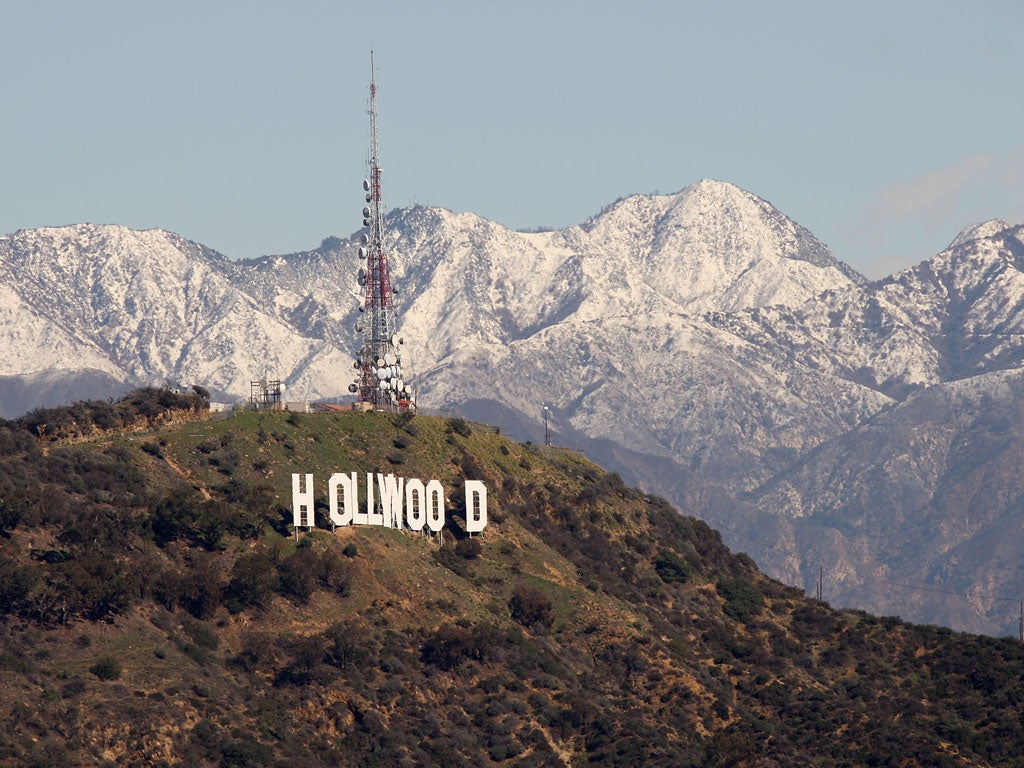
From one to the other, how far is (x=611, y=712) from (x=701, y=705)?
11411mm

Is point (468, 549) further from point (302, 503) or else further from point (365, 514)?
point (302, 503)

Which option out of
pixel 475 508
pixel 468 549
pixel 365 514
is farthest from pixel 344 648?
pixel 475 508

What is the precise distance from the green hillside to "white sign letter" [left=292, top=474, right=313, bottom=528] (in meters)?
1.59

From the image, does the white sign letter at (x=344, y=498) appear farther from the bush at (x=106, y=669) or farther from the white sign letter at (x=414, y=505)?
the bush at (x=106, y=669)

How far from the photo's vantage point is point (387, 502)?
183 meters

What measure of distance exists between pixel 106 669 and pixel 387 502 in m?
44.6

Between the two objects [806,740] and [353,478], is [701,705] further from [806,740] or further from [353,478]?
[353,478]

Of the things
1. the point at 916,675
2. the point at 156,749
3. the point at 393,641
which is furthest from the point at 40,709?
the point at 916,675

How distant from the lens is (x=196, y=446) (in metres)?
184

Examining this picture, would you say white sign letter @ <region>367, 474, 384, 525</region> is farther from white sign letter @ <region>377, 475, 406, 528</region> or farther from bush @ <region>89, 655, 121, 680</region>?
bush @ <region>89, 655, 121, 680</region>

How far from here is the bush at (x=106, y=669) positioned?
5615 inches

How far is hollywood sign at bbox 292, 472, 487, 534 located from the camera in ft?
576

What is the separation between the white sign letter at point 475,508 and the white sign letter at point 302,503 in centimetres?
1990

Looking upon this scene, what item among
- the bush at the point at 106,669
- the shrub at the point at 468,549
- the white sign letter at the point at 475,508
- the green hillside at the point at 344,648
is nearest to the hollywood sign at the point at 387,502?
the white sign letter at the point at 475,508
